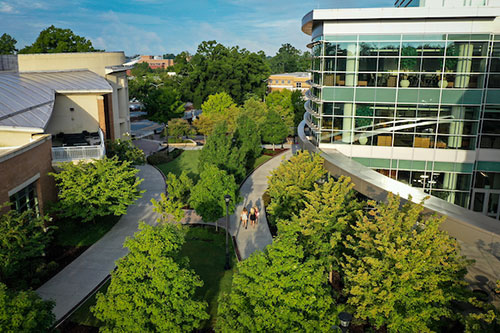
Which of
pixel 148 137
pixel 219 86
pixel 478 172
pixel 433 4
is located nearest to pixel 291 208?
pixel 478 172

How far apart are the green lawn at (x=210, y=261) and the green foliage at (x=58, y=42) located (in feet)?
166

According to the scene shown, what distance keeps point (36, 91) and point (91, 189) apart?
11411 millimetres

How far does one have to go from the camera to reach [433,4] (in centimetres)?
2495

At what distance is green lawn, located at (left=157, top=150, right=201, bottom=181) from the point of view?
36.7m

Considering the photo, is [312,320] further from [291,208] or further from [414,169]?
[414,169]

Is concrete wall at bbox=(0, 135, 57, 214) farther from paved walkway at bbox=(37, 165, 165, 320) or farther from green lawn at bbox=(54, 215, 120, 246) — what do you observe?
paved walkway at bbox=(37, 165, 165, 320)

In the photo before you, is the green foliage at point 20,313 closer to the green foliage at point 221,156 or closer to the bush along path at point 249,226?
the bush along path at point 249,226

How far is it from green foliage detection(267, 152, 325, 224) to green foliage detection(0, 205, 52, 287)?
10.8 metres

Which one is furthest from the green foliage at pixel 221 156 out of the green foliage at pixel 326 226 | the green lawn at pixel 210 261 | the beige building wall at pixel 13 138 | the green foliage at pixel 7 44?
the green foliage at pixel 7 44

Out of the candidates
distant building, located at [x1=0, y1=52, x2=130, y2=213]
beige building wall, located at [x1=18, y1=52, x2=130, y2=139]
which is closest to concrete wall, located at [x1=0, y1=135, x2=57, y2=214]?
distant building, located at [x1=0, y1=52, x2=130, y2=213]

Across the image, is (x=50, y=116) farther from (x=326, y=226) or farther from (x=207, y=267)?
(x=326, y=226)

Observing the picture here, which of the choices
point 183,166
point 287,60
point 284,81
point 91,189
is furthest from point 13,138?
point 287,60

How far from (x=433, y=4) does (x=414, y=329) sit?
20.8 meters

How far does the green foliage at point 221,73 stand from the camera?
70562 mm
